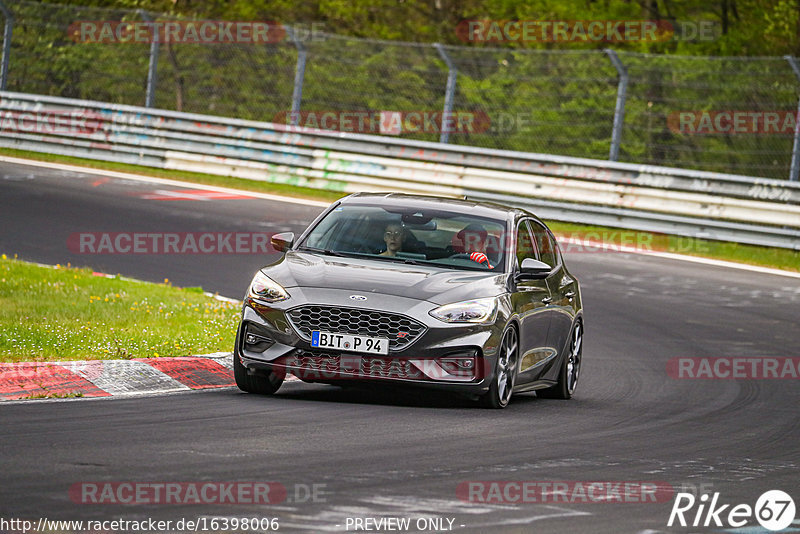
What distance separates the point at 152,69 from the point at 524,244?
16622mm

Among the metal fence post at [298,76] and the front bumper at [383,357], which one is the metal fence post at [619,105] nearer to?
the metal fence post at [298,76]

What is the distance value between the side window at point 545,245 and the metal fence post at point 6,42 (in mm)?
18206

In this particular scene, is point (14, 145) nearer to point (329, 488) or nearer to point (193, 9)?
point (193, 9)

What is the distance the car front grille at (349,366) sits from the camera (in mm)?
9664

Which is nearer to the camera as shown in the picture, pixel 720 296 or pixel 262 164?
pixel 720 296

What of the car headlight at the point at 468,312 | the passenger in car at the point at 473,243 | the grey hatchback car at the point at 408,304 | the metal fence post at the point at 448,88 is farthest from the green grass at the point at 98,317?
the metal fence post at the point at 448,88

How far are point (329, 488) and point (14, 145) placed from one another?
22026mm

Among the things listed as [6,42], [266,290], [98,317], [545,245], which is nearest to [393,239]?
[266,290]

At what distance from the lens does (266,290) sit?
10055 millimetres

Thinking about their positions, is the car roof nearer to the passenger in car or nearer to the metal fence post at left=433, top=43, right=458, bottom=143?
the passenger in car

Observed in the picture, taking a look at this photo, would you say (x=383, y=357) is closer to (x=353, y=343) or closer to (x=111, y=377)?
(x=353, y=343)

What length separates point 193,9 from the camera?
37969mm

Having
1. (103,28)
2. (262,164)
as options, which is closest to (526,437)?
(262,164)

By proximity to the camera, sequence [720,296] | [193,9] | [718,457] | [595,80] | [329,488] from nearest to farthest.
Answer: [329,488] → [718,457] → [720,296] → [595,80] → [193,9]
